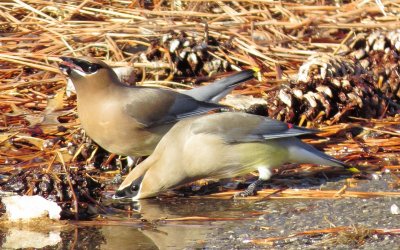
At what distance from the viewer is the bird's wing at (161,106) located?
575 cm

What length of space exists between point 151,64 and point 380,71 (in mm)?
1593

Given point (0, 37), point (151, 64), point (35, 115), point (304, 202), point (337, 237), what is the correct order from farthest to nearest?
point (0, 37)
point (151, 64)
point (35, 115)
point (304, 202)
point (337, 237)

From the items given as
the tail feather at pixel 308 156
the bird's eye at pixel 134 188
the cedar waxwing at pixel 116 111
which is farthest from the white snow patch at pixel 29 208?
the tail feather at pixel 308 156

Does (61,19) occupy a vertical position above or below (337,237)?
above

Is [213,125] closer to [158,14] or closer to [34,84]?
[34,84]

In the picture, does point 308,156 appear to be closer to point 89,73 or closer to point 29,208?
point 89,73

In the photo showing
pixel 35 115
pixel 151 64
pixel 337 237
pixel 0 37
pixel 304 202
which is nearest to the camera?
pixel 337 237

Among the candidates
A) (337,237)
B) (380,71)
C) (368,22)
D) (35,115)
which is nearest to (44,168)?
(35,115)

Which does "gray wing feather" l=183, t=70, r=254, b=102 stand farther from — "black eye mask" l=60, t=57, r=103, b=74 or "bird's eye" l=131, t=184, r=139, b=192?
"bird's eye" l=131, t=184, r=139, b=192

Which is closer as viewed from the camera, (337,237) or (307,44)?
(337,237)

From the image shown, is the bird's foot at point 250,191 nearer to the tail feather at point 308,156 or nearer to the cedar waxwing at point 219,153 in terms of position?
the cedar waxwing at point 219,153

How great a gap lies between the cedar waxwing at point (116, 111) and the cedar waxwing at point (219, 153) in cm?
35

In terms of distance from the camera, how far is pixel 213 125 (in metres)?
5.41

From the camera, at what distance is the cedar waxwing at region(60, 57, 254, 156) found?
5629 mm
